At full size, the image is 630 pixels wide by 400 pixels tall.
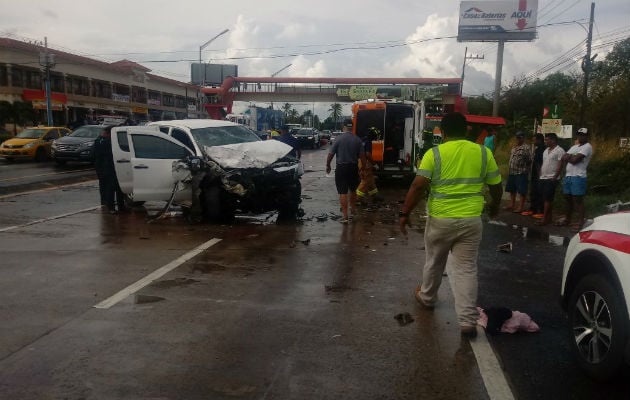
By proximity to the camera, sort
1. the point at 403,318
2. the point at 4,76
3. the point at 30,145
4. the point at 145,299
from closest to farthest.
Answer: the point at 403,318 < the point at 145,299 < the point at 30,145 < the point at 4,76

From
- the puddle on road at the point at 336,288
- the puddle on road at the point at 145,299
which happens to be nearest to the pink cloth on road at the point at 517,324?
the puddle on road at the point at 336,288

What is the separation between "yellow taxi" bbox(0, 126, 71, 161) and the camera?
2409 cm

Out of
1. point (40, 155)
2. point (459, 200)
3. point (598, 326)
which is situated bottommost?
point (40, 155)

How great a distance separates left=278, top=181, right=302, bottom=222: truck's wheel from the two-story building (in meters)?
30.9

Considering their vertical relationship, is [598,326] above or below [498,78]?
below

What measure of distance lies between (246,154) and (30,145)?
18.3m

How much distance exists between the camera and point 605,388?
145 inches

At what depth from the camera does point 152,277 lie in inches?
249

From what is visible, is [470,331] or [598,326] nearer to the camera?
[598,326]

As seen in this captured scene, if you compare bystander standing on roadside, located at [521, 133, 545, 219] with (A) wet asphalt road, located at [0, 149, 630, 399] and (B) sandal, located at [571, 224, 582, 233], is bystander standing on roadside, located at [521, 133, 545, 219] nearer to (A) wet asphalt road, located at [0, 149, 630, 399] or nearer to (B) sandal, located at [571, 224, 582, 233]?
(B) sandal, located at [571, 224, 582, 233]

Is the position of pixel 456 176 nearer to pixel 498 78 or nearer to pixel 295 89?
pixel 498 78

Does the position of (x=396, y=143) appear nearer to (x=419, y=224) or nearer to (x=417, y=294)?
(x=419, y=224)

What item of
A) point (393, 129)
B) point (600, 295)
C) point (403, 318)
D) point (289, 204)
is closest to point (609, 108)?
point (393, 129)

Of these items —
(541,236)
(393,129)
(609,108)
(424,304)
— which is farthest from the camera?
(609,108)
